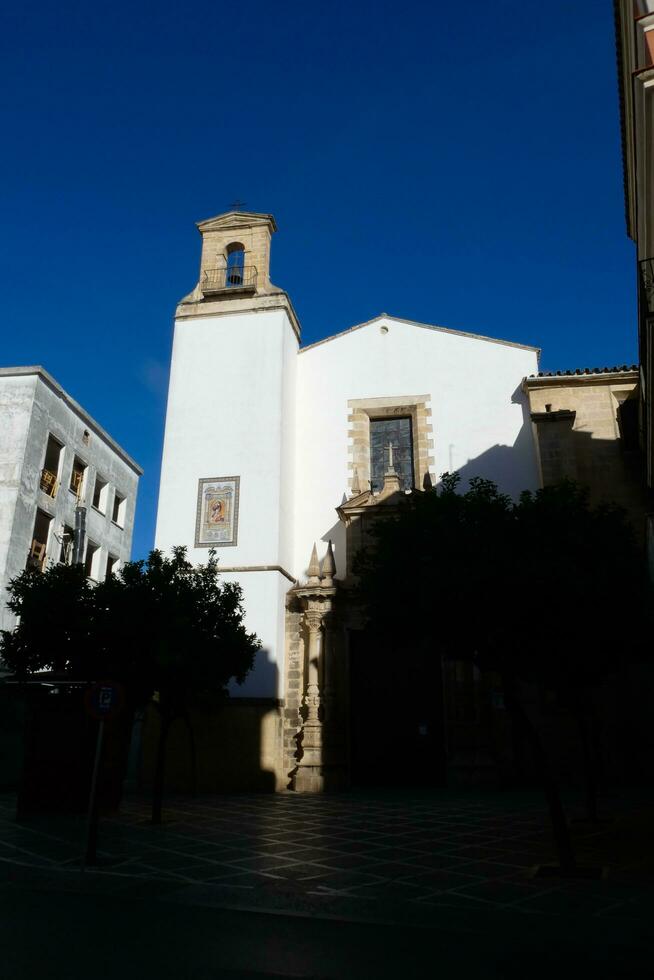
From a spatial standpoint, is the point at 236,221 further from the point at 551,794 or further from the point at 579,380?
the point at 551,794

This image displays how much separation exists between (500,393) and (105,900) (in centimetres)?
1429

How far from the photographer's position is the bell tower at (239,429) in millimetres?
15672

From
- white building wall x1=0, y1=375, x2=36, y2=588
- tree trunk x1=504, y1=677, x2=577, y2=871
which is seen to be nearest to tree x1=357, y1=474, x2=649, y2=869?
tree trunk x1=504, y1=677, x2=577, y2=871

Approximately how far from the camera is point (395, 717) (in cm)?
1530

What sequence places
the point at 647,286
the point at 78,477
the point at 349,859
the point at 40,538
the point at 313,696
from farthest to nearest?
the point at 78,477 → the point at 40,538 → the point at 313,696 → the point at 647,286 → the point at 349,859

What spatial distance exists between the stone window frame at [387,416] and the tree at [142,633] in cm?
652

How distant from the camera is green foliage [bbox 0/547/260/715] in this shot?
34.2 feet

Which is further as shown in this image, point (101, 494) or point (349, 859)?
point (101, 494)

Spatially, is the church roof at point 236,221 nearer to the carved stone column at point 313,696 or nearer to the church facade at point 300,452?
the church facade at point 300,452

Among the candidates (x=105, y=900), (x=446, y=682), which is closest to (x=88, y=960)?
(x=105, y=900)

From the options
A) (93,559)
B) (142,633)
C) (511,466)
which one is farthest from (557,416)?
(93,559)

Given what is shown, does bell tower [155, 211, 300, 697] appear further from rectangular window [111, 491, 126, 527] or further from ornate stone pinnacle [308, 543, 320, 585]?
rectangular window [111, 491, 126, 527]

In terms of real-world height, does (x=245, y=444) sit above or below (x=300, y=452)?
below

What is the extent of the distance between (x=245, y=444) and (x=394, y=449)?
142 inches
